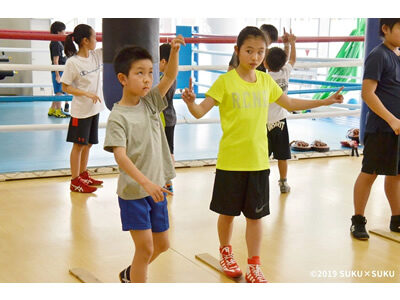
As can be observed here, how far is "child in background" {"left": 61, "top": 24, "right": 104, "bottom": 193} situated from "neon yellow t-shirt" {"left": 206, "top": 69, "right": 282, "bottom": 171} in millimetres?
1430

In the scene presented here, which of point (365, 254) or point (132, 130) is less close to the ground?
point (132, 130)

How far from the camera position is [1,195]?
4.00 m

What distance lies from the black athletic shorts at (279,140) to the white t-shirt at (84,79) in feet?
3.80

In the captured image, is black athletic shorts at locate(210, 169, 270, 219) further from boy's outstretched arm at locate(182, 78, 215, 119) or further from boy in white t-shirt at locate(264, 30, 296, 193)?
boy in white t-shirt at locate(264, 30, 296, 193)

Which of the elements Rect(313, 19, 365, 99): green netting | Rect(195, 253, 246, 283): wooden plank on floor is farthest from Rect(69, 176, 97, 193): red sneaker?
Rect(313, 19, 365, 99): green netting

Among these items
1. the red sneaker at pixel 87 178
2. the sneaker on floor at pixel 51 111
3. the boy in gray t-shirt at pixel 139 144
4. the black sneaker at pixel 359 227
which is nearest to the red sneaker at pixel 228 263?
the boy in gray t-shirt at pixel 139 144

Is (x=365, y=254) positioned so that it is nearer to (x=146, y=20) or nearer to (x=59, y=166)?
(x=146, y=20)

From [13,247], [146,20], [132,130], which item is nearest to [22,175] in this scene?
[13,247]

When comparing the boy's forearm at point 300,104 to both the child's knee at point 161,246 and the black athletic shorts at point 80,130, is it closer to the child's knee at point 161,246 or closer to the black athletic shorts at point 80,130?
the child's knee at point 161,246

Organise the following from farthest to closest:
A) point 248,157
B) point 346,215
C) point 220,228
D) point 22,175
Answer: point 22,175 → point 346,215 → point 220,228 → point 248,157

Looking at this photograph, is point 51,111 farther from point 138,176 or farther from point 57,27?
point 138,176

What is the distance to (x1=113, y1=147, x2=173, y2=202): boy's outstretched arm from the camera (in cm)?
197

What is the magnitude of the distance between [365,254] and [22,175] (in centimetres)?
258

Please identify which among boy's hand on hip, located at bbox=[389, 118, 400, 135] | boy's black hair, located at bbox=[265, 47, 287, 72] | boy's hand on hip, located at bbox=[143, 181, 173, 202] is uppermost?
boy's black hair, located at bbox=[265, 47, 287, 72]
